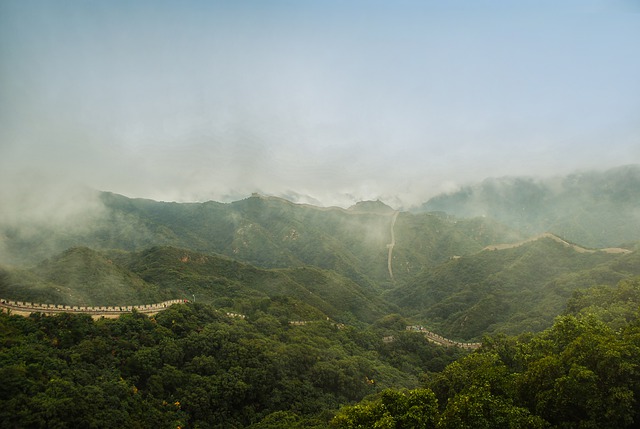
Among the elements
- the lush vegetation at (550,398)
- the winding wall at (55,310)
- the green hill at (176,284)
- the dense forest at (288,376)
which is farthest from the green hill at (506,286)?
the winding wall at (55,310)

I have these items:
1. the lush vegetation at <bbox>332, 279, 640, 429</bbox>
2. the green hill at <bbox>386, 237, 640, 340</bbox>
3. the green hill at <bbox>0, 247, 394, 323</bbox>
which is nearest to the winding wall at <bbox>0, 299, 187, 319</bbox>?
the green hill at <bbox>0, 247, 394, 323</bbox>

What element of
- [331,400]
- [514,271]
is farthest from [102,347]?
[514,271]

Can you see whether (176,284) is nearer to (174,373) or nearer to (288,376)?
(288,376)

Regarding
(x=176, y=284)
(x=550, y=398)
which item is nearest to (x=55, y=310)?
(x=176, y=284)

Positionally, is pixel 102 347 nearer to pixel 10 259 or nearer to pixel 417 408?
pixel 417 408

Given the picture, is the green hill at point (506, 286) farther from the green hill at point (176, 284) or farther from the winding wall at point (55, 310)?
the winding wall at point (55, 310)

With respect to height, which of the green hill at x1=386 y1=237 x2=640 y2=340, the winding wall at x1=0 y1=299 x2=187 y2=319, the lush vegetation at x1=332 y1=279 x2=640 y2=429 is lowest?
the green hill at x1=386 y1=237 x2=640 y2=340

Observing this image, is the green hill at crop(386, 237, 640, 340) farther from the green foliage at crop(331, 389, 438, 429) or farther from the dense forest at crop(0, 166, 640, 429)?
the green foliage at crop(331, 389, 438, 429)

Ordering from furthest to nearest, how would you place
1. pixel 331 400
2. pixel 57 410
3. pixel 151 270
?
1. pixel 151 270
2. pixel 331 400
3. pixel 57 410
